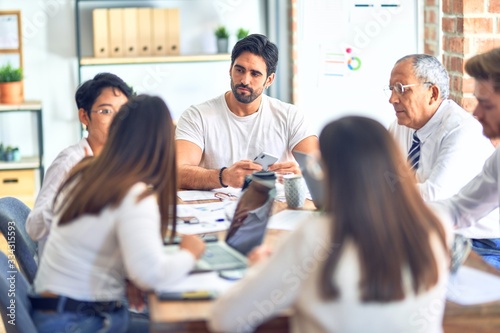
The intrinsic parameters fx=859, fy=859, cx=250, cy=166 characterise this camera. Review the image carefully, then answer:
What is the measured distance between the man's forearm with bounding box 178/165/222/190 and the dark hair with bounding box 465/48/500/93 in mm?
1261

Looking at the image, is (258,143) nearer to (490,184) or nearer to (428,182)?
(428,182)

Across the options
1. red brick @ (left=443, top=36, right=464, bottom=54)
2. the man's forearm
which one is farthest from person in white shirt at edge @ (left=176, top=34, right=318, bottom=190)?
red brick @ (left=443, top=36, right=464, bottom=54)

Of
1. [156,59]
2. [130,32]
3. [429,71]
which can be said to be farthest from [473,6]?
[130,32]

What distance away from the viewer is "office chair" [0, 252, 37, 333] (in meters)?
2.34

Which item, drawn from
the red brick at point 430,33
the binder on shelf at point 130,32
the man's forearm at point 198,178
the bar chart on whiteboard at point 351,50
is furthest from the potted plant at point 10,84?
the red brick at point 430,33

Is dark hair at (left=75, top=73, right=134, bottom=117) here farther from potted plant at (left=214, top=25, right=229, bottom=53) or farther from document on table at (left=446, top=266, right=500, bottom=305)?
potted plant at (left=214, top=25, right=229, bottom=53)

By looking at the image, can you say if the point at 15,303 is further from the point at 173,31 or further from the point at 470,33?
the point at 173,31

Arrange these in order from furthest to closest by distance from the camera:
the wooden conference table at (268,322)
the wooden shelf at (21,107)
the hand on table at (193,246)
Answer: the wooden shelf at (21,107), the hand on table at (193,246), the wooden conference table at (268,322)

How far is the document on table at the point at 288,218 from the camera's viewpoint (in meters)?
2.80

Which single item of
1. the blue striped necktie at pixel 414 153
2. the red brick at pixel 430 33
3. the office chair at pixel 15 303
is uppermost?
the red brick at pixel 430 33

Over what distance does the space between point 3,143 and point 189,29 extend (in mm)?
1482

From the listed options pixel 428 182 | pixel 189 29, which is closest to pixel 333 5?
pixel 189 29

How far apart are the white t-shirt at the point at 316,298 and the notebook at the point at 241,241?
55 cm

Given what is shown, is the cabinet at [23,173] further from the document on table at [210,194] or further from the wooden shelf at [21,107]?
the document on table at [210,194]
